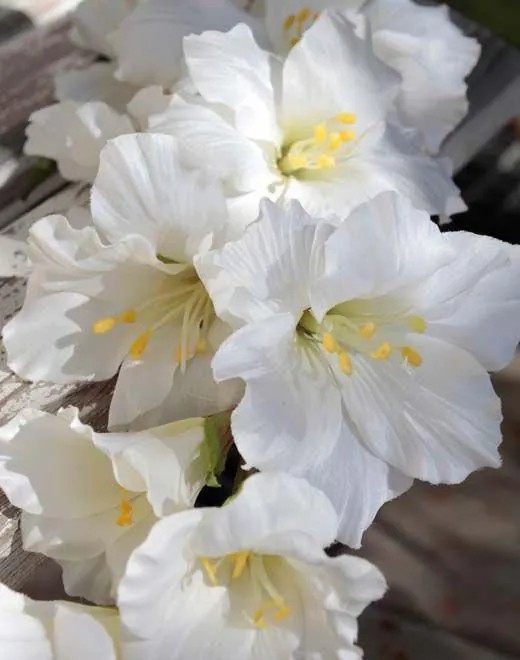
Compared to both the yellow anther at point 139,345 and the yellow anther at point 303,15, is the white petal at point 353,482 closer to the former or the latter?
the yellow anther at point 139,345

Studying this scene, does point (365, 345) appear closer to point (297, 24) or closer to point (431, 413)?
point (431, 413)

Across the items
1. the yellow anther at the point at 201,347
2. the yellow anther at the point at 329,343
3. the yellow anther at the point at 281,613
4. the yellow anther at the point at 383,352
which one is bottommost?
the yellow anther at the point at 281,613

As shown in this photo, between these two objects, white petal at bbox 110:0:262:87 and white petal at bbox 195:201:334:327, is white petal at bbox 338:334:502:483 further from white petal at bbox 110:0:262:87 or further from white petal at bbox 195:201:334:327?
white petal at bbox 110:0:262:87

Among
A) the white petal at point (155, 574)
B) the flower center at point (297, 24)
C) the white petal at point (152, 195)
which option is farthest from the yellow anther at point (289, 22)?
the white petal at point (155, 574)

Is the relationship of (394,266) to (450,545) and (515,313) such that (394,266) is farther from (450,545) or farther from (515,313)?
(450,545)

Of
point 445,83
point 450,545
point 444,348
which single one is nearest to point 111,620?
point 444,348
